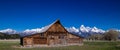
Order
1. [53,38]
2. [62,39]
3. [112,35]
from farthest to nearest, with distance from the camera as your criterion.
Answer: [112,35] → [62,39] → [53,38]

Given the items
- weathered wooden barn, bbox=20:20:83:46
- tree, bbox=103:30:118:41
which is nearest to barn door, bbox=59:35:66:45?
weathered wooden barn, bbox=20:20:83:46

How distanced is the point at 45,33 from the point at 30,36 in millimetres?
3975

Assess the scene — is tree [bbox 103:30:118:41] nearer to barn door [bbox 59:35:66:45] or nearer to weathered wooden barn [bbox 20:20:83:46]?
weathered wooden barn [bbox 20:20:83:46]

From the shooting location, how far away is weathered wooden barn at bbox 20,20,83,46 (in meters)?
57.6

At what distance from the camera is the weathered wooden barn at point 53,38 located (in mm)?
57594

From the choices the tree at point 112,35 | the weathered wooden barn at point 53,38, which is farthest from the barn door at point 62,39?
the tree at point 112,35

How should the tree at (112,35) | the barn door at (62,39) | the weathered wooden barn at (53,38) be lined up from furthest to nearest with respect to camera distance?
the tree at (112,35) < the barn door at (62,39) < the weathered wooden barn at (53,38)

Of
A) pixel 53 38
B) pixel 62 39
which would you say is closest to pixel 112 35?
pixel 62 39

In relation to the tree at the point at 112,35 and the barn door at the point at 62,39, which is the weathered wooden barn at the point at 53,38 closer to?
the barn door at the point at 62,39

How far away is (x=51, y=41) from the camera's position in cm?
5978

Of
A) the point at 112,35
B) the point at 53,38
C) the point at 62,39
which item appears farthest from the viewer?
the point at 112,35

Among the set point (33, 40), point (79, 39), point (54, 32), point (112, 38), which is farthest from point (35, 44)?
point (112, 38)

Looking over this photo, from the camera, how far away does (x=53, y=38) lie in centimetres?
6000

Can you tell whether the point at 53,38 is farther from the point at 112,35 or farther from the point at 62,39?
the point at 112,35
